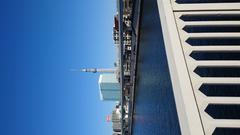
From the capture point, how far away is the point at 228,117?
1.54 meters

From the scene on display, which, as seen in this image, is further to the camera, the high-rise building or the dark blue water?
the high-rise building

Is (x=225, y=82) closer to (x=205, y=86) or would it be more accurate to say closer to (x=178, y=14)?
(x=205, y=86)

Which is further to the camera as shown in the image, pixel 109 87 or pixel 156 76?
pixel 109 87

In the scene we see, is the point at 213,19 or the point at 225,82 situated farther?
the point at 213,19

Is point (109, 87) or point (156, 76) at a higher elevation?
point (109, 87)

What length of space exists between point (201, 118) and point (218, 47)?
2.14 feet

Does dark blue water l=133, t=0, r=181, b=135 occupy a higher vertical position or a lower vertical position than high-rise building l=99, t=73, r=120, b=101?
lower

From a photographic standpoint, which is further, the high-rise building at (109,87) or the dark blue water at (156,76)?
the high-rise building at (109,87)

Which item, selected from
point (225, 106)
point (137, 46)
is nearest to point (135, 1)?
point (137, 46)

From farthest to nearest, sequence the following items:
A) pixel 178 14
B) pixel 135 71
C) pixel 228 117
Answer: pixel 135 71
pixel 178 14
pixel 228 117

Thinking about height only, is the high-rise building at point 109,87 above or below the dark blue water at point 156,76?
above

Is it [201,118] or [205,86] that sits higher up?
[205,86]

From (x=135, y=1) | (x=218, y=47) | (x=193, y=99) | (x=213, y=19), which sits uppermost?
(x=135, y=1)

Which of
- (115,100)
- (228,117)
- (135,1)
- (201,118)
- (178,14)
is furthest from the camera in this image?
(115,100)
